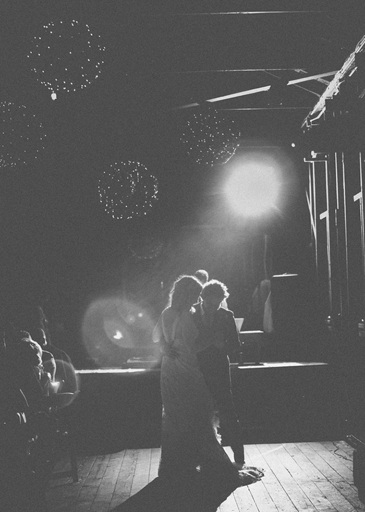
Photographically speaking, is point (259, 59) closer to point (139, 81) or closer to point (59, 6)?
point (139, 81)

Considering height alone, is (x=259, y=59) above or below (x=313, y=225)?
above

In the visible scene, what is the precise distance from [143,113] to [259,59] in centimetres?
201

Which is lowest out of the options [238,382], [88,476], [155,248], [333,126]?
[88,476]

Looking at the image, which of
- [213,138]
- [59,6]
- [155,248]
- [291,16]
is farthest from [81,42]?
[155,248]

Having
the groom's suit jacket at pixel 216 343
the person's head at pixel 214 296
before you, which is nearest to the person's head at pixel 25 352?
the groom's suit jacket at pixel 216 343

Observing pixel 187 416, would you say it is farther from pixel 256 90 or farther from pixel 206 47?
pixel 256 90

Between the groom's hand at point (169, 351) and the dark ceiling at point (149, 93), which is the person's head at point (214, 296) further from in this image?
the dark ceiling at point (149, 93)

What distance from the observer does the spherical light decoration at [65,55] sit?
335cm

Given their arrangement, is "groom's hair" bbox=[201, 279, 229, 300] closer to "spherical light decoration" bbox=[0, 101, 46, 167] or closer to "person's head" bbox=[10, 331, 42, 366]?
"person's head" bbox=[10, 331, 42, 366]

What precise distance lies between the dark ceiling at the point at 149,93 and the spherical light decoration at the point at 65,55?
81mm

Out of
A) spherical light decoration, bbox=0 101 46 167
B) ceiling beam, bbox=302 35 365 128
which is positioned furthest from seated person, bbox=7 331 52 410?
ceiling beam, bbox=302 35 365 128

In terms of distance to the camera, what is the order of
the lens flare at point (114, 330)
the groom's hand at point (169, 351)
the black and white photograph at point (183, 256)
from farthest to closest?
the lens flare at point (114, 330) < the groom's hand at point (169, 351) < the black and white photograph at point (183, 256)

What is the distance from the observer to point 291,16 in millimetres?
5898

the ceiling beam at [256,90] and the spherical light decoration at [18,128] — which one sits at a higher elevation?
the ceiling beam at [256,90]
